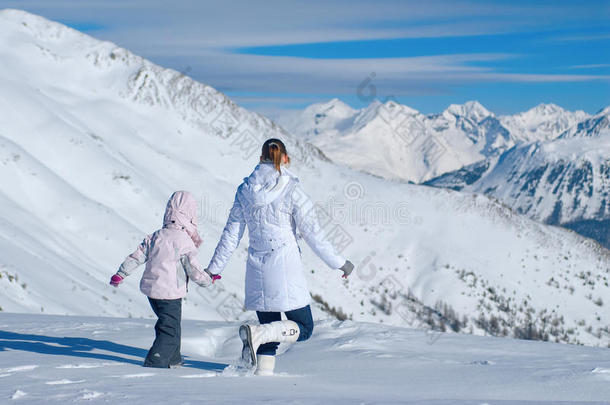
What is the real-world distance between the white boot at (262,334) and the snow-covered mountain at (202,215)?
9607 mm

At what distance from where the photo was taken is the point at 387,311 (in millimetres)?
41906

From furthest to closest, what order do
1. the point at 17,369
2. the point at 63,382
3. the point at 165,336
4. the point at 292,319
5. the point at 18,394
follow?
the point at 165,336, the point at 292,319, the point at 17,369, the point at 63,382, the point at 18,394

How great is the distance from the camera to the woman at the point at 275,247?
698cm

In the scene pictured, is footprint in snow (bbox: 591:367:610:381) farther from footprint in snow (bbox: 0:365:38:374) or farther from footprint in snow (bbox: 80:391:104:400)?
footprint in snow (bbox: 0:365:38:374)

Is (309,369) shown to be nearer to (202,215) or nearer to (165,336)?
(165,336)

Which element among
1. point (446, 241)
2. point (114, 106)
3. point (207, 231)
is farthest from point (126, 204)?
point (446, 241)

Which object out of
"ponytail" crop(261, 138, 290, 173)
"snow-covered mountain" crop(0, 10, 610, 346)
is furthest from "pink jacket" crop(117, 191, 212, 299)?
"snow-covered mountain" crop(0, 10, 610, 346)

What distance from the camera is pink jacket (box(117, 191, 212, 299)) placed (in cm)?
741

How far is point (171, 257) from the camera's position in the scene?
293 inches

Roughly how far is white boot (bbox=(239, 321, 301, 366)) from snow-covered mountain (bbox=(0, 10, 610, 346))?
961 cm

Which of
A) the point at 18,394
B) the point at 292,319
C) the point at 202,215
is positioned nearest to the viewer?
the point at 18,394

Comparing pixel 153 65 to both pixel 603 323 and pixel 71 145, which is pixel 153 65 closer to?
pixel 71 145

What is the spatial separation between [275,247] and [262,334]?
0.94 m

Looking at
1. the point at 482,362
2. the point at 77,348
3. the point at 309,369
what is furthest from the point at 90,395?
the point at 482,362
